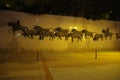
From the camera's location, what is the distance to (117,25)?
23.3 m

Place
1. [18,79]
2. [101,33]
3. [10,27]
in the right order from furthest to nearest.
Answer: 1. [101,33]
2. [10,27]
3. [18,79]

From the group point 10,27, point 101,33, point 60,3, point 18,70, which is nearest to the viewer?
point 18,70

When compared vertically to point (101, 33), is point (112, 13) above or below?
above

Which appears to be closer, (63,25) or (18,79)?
(18,79)

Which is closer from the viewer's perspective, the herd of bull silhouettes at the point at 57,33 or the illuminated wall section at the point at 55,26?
the illuminated wall section at the point at 55,26

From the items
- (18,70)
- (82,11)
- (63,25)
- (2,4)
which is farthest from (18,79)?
(82,11)

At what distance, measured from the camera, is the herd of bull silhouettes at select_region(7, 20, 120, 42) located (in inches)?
684

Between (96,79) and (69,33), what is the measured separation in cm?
1161

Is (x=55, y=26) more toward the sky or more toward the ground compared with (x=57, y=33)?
more toward the sky

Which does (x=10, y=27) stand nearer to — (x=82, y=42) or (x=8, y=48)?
(x=8, y=48)

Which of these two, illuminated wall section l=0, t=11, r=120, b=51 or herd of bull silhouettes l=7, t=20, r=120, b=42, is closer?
illuminated wall section l=0, t=11, r=120, b=51

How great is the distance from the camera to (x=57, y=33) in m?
19.1

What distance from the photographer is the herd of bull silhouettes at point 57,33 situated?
17366mm

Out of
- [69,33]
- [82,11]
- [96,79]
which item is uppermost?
[82,11]
